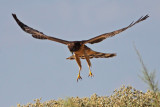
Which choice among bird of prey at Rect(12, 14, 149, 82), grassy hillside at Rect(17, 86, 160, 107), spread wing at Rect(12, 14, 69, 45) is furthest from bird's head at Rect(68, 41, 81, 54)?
grassy hillside at Rect(17, 86, 160, 107)

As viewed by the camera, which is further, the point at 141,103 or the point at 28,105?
the point at 28,105

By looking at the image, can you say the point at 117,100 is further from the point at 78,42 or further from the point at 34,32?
the point at 34,32

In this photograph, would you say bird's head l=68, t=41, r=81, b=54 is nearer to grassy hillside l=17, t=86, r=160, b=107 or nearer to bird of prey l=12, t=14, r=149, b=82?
bird of prey l=12, t=14, r=149, b=82

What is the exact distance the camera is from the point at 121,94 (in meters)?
10.6

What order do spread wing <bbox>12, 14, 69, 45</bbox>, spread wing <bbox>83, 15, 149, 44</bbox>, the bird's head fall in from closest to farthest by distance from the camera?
spread wing <bbox>83, 15, 149, 44</bbox>
the bird's head
spread wing <bbox>12, 14, 69, 45</bbox>

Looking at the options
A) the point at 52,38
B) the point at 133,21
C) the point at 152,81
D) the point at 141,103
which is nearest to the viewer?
the point at 152,81

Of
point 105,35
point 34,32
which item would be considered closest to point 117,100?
point 105,35

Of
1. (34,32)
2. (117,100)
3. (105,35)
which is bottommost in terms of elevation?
(117,100)

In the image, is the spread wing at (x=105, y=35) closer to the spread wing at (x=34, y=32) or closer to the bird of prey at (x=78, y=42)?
the bird of prey at (x=78, y=42)

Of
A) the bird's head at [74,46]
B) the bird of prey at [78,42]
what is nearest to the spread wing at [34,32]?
the bird of prey at [78,42]

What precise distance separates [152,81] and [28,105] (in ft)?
27.0

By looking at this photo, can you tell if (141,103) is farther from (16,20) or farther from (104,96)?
(16,20)

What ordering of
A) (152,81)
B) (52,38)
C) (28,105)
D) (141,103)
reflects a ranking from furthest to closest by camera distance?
(28,105), (52,38), (141,103), (152,81)

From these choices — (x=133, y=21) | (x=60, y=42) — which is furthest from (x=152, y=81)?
(x=60, y=42)
